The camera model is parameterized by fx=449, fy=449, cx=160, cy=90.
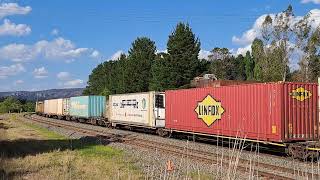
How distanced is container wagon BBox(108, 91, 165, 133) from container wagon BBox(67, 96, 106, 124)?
19.0 feet

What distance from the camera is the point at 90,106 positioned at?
47531 mm

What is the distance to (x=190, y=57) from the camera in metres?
67.8

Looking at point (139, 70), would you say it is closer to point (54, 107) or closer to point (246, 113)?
point (54, 107)

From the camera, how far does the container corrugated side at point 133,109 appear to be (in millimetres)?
30734

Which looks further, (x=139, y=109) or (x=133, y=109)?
(x=133, y=109)

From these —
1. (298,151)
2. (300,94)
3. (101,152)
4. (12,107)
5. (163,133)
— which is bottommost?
(101,152)

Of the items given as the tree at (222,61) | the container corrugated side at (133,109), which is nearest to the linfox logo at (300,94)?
the container corrugated side at (133,109)

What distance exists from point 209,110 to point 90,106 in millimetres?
26821

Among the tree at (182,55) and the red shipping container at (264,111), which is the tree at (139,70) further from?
the red shipping container at (264,111)

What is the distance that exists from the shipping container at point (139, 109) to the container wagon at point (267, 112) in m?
7.36

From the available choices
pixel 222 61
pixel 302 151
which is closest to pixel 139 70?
pixel 222 61

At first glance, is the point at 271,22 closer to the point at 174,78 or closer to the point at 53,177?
the point at 174,78

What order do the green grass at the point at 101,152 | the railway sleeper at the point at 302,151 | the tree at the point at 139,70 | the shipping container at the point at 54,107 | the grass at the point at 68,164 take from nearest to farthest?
the grass at the point at 68,164
the railway sleeper at the point at 302,151
the green grass at the point at 101,152
the shipping container at the point at 54,107
the tree at the point at 139,70

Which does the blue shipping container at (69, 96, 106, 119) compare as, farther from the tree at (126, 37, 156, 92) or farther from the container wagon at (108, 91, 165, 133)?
the tree at (126, 37, 156, 92)
